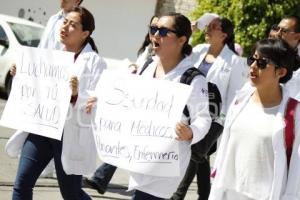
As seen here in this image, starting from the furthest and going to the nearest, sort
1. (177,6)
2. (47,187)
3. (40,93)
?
(177,6) < (47,187) < (40,93)

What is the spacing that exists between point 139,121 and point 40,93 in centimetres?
98

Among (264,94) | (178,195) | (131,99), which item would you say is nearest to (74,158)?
(131,99)

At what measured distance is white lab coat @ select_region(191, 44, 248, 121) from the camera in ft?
21.8

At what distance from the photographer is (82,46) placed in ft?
17.1

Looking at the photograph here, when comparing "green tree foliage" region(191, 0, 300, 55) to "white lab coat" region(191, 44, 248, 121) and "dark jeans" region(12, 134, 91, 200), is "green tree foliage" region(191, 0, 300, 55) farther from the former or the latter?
"dark jeans" region(12, 134, 91, 200)

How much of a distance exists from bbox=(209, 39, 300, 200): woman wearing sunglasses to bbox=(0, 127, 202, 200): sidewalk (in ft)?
9.45

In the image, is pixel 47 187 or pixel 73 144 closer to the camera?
pixel 73 144

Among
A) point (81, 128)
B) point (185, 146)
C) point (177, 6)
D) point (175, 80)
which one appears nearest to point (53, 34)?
point (81, 128)

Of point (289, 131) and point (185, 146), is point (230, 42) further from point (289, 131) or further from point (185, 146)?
point (289, 131)

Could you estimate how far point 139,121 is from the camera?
4.60 meters

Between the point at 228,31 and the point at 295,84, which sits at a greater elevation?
the point at 228,31

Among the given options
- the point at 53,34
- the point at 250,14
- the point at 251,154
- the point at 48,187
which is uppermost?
the point at 53,34

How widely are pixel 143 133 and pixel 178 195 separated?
2.23 meters

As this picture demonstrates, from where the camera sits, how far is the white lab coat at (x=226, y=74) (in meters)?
6.66
